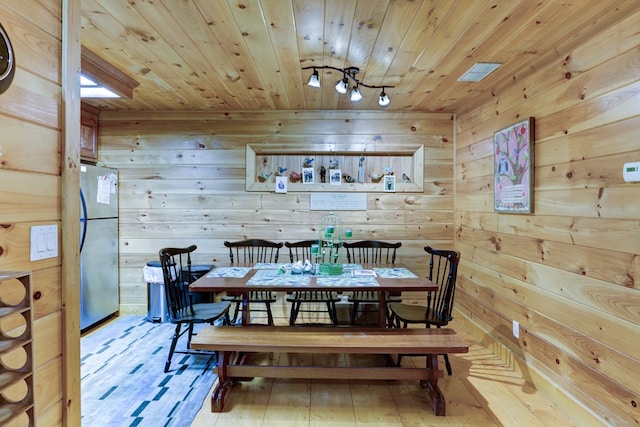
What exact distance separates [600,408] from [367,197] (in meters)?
2.46

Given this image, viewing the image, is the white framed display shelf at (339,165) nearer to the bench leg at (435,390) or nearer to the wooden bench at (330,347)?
the wooden bench at (330,347)

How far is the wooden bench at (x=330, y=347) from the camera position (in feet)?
6.58

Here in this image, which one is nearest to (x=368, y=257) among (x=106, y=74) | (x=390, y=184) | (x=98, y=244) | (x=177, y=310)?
(x=390, y=184)

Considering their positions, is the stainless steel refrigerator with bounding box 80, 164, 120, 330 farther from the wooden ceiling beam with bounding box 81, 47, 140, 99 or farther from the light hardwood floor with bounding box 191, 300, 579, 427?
the light hardwood floor with bounding box 191, 300, 579, 427

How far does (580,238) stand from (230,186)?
3.09 m

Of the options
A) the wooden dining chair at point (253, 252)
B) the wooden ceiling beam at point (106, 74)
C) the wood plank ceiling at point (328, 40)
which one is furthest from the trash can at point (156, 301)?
the wood plank ceiling at point (328, 40)

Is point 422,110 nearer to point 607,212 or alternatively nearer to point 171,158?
point 607,212

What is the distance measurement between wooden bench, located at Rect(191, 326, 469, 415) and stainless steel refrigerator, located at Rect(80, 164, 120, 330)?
5.75ft

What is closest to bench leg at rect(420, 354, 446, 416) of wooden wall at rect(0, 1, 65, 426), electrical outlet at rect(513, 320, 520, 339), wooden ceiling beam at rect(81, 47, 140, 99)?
electrical outlet at rect(513, 320, 520, 339)

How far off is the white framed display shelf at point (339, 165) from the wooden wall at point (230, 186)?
0.07 metres

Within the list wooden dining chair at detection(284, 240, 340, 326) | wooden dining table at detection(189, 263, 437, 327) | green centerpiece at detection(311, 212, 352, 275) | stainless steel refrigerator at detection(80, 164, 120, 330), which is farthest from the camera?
stainless steel refrigerator at detection(80, 164, 120, 330)

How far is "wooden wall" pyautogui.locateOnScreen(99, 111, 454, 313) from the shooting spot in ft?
12.0

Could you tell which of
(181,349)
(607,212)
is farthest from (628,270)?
(181,349)

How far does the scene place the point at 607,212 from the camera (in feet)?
5.81
